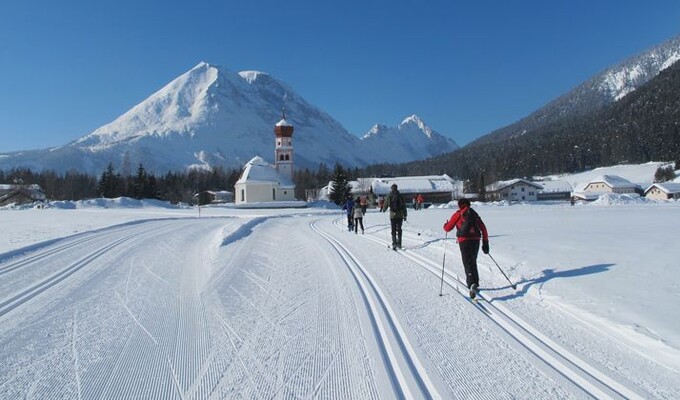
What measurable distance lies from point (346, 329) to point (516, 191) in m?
106

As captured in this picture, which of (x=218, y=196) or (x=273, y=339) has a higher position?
(x=218, y=196)

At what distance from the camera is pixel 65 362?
4598 millimetres

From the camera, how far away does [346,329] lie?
18.0 feet

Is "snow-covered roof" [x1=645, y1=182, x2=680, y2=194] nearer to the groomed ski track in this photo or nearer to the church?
the church

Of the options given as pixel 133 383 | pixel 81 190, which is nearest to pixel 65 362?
pixel 133 383

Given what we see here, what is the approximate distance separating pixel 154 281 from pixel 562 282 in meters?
7.57

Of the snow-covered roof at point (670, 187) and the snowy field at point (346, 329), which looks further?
the snow-covered roof at point (670, 187)

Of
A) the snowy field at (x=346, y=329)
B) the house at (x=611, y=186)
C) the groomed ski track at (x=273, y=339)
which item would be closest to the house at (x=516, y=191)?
the house at (x=611, y=186)

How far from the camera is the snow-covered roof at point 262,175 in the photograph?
67.3 m

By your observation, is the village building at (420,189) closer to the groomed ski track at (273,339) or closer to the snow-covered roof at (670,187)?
the snow-covered roof at (670,187)

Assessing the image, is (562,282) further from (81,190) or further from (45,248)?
(81,190)

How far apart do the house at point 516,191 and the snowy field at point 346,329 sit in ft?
318

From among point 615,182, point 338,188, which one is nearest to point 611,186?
point 615,182

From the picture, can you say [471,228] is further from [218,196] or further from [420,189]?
[218,196]
